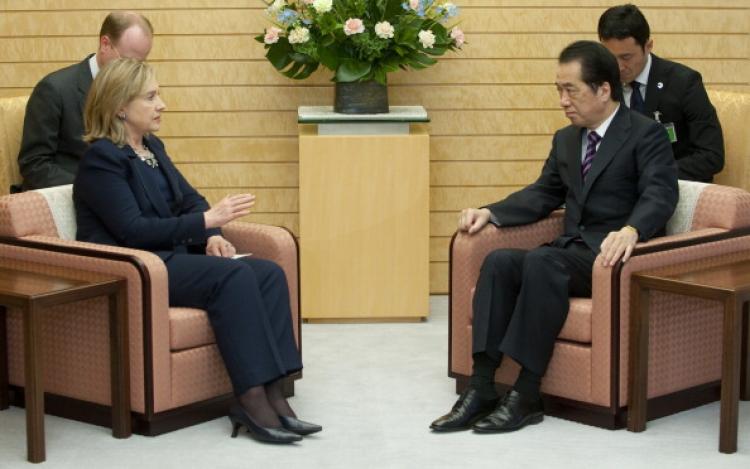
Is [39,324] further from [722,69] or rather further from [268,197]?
[722,69]

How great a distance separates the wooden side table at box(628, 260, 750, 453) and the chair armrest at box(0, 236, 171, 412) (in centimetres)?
157

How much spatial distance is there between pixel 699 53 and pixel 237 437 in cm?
338

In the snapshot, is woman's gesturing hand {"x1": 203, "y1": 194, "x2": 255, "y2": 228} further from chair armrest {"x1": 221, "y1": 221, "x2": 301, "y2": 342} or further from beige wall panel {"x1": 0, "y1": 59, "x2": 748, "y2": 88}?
beige wall panel {"x1": 0, "y1": 59, "x2": 748, "y2": 88}

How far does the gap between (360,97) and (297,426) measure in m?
2.04

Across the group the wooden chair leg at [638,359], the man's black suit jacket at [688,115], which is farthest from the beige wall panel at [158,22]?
the wooden chair leg at [638,359]

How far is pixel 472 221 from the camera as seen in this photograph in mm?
5070

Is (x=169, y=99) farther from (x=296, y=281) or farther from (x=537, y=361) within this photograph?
(x=537, y=361)

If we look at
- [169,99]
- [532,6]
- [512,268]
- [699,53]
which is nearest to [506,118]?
[532,6]

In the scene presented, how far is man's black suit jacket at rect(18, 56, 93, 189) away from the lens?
5.55 m

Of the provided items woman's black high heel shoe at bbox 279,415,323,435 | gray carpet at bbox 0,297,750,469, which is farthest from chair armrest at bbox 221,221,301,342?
woman's black high heel shoe at bbox 279,415,323,435

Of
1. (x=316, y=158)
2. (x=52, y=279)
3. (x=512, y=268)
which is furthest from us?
(x=316, y=158)

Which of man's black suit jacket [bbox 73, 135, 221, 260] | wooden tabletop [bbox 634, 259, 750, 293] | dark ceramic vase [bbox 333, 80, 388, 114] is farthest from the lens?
dark ceramic vase [bbox 333, 80, 388, 114]

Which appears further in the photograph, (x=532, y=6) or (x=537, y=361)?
(x=532, y=6)

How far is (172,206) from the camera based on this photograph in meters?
5.08
